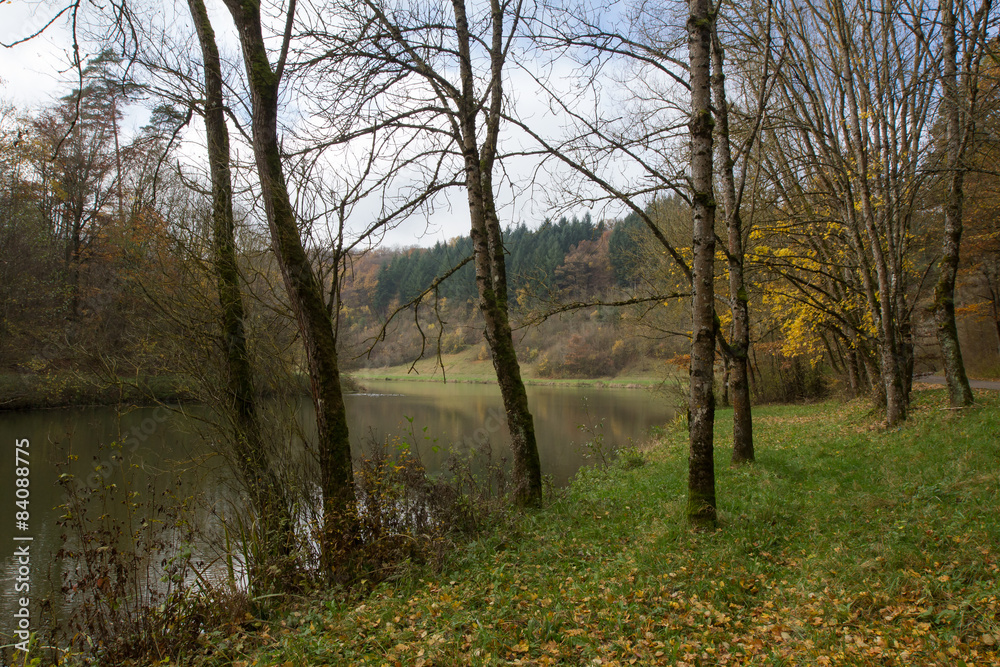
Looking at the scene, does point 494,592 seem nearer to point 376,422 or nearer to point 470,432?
point 470,432

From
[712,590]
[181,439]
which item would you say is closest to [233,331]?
[181,439]

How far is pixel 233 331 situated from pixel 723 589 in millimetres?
4970

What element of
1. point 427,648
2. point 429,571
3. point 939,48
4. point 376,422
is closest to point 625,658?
point 427,648

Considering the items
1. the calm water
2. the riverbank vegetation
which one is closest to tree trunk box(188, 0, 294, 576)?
the calm water

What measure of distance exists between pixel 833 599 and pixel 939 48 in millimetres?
9812

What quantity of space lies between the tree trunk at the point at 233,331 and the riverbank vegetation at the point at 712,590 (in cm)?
100

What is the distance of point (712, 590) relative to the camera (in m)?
3.60

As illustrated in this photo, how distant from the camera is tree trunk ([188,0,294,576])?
499cm

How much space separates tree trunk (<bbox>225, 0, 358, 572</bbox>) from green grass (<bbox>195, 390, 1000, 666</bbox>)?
42.4 inches

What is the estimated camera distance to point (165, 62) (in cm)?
539

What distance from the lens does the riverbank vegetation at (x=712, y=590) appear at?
9.45 feet

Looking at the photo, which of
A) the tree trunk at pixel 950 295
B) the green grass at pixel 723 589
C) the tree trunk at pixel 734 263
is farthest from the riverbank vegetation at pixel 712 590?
the tree trunk at pixel 950 295

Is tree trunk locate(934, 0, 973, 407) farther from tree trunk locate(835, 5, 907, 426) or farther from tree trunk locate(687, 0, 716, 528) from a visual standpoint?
tree trunk locate(687, 0, 716, 528)

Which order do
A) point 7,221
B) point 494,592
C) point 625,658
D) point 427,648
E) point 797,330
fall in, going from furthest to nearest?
point 7,221
point 797,330
point 494,592
point 427,648
point 625,658
